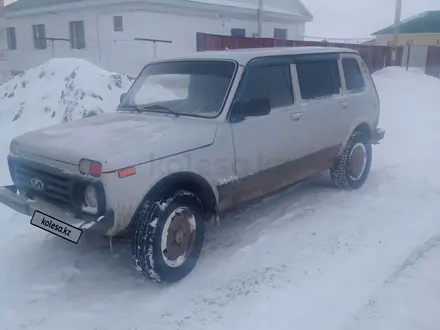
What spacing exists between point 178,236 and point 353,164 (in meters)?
3.36

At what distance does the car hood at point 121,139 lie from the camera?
11.0 feet

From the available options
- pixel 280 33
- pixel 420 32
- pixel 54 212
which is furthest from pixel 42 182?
pixel 420 32

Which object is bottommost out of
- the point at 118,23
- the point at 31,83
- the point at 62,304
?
the point at 62,304

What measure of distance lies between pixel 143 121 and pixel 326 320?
2456 millimetres

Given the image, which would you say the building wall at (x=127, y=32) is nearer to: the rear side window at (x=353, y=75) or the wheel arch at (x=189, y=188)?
the rear side window at (x=353, y=75)

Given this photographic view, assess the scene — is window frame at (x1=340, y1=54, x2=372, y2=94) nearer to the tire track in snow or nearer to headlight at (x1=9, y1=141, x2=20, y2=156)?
the tire track in snow

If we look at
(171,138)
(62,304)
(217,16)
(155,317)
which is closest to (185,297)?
(155,317)

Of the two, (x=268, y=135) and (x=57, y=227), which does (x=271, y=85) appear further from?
(x=57, y=227)

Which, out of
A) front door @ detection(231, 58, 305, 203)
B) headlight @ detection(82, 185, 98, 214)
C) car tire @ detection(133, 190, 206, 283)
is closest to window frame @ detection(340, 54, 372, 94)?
front door @ detection(231, 58, 305, 203)

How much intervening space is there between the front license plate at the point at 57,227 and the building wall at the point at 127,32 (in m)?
13.7

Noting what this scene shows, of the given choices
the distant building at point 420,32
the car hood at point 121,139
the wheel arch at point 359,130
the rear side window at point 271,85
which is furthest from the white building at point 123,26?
the distant building at point 420,32

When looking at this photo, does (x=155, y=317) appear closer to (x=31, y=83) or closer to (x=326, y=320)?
(x=326, y=320)

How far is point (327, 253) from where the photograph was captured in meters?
4.24

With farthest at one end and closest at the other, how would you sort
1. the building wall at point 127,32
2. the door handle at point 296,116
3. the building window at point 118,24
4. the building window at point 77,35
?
1. the building window at point 77,35
2. the building window at point 118,24
3. the building wall at point 127,32
4. the door handle at point 296,116
